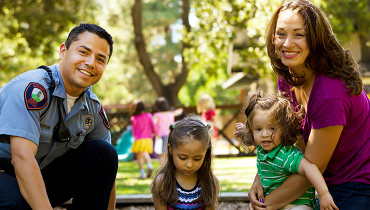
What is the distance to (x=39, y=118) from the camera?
7.89 ft

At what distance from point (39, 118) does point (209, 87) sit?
28627 millimetres

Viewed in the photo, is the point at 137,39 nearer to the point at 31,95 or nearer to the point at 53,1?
the point at 53,1

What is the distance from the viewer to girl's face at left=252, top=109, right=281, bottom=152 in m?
2.43

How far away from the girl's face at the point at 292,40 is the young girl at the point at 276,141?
1.04ft

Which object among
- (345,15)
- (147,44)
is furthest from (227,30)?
(147,44)

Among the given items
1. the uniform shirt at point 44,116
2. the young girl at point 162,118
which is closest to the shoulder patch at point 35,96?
the uniform shirt at point 44,116

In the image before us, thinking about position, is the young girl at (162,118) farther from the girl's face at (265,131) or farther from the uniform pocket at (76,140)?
the girl's face at (265,131)

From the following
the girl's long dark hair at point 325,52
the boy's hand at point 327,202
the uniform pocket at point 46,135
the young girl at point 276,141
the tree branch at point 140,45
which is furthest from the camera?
the tree branch at point 140,45

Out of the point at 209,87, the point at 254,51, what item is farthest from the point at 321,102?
the point at 209,87

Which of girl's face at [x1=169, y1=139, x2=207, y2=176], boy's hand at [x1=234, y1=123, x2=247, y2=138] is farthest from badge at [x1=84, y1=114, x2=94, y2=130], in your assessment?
boy's hand at [x1=234, y1=123, x2=247, y2=138]

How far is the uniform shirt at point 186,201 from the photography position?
2762 millimetres

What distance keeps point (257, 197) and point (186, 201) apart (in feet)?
1.78

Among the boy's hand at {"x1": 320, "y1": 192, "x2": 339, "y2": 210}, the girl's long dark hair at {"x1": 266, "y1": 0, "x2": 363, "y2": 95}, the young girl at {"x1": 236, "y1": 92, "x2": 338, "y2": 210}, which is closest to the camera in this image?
the boy's hand at {"x1": 320, "y1": 192, "x2": 339, "y2": 210}

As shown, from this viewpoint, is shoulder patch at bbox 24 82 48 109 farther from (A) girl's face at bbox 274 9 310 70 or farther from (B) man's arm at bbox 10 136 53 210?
(A) girl's face at bbox 274 9 310 70
